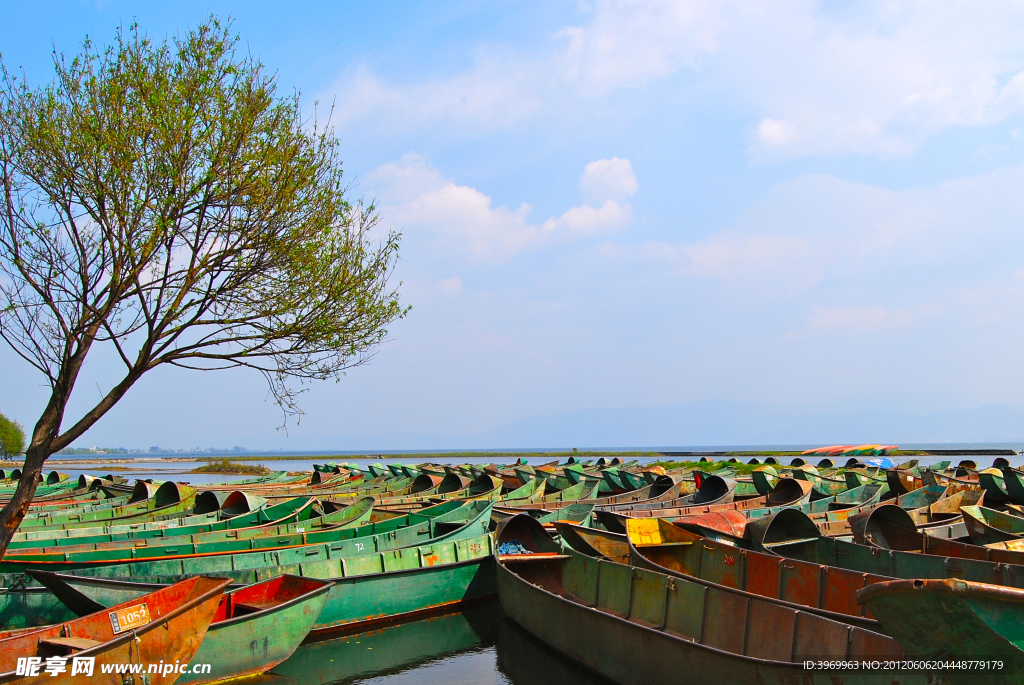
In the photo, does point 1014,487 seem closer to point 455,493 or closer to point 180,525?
point 455,493

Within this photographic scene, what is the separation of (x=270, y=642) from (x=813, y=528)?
9.91m

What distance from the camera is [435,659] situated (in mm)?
12195

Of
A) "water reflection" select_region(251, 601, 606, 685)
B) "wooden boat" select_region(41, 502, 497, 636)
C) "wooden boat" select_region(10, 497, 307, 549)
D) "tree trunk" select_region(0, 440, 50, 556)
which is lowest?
"water reflection" select_region(251, 601, 606, 685)

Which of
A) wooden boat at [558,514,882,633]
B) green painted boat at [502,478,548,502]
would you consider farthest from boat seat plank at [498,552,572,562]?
green painted boat at [502,478,548,502]

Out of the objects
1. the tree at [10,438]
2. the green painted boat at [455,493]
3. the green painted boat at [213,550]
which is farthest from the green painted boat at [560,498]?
the tree at [10,438]

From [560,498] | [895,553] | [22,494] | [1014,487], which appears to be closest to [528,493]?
[560,498]

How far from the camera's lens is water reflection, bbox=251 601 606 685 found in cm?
1111

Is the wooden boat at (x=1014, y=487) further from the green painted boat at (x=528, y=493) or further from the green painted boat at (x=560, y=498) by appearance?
the green painted boat at (x=528, y=493)

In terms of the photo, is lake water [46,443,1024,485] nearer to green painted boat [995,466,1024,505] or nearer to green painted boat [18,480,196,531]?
green painted boat [18,480,196,531]

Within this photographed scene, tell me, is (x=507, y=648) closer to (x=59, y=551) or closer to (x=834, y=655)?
(x=834, y=655)

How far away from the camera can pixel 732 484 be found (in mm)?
23297

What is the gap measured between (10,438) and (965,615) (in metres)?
110

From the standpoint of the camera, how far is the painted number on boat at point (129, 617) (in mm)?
8961

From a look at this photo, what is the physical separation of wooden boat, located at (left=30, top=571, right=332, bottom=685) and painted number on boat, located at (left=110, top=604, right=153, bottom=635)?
2.77 feet
